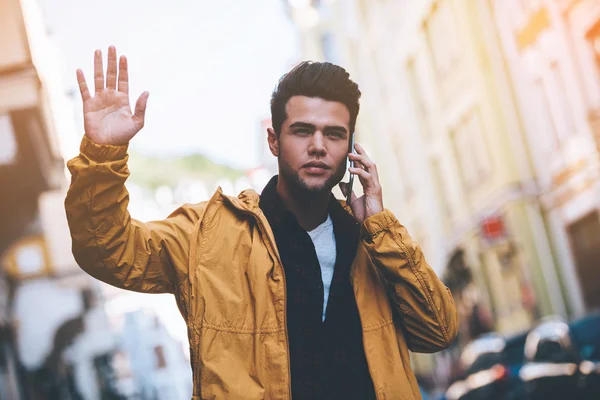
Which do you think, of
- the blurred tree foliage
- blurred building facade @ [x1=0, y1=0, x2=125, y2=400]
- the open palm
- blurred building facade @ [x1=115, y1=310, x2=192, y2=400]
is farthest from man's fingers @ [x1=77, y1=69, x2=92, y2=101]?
blurred building facade @ [x1=115, y1=310, x2=192, y2=400]

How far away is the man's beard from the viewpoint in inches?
95.0

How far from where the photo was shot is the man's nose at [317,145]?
2.42m

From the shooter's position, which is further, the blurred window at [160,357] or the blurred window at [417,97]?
the blurred window at [160,357]

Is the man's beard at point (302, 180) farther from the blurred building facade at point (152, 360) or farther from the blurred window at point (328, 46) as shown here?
the blurred building facade at point (152, 360)

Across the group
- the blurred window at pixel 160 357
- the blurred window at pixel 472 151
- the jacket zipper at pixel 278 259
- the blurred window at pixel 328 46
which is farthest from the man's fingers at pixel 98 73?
the blurred window at pixel 160 357

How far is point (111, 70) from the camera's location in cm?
227

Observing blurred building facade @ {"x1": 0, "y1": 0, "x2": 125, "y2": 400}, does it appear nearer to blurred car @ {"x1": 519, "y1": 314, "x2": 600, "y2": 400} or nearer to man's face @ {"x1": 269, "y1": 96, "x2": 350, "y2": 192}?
blurred car @ {"x1": 519, "y1": 314, "x2": 600, "y2": 400}

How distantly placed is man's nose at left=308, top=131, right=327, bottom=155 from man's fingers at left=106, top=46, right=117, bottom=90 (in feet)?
1.99

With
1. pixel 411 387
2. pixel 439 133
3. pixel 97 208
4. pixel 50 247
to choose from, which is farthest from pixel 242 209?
pixel 439 133

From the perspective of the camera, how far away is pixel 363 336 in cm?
227

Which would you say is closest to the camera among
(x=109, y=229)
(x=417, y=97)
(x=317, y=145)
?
(x=109, y=229)

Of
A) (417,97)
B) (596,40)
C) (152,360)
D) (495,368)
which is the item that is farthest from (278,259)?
(152,360)

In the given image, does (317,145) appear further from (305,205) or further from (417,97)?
(417,97)

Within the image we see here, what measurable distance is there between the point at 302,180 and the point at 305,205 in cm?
12
